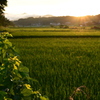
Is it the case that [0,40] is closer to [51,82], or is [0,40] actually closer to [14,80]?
[14,80]

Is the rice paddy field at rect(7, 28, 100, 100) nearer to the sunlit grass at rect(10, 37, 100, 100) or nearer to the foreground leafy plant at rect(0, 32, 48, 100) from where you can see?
the sunlit grass at rect(10, 37, 100, 100)

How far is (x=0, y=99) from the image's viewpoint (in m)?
0.96

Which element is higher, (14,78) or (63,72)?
(14,78)

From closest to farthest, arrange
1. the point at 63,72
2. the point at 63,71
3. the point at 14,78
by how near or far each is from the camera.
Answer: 1. the point at 14,78
2. the point at 63,72
3. the point at 63,71

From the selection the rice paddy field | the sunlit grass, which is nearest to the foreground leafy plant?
the rice paddy field

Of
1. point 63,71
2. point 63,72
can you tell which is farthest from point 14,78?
point 63,71

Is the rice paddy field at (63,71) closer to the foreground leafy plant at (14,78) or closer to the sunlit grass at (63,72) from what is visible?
the sunlit grass at (63,72)

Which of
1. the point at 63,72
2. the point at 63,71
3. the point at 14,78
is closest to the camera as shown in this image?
the point at 14,78

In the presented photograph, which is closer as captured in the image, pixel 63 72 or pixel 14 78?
pixel 14 78

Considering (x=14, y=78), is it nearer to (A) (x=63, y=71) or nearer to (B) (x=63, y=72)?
(B) (x=63, y=72)

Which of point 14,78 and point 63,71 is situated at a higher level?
point 14,78

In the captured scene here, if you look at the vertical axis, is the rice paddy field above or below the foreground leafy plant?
below

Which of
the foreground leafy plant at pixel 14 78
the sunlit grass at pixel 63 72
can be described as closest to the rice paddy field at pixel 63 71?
the sunlit grass at pixel 63 72

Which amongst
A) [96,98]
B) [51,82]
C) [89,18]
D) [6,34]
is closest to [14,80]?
[6,34]
